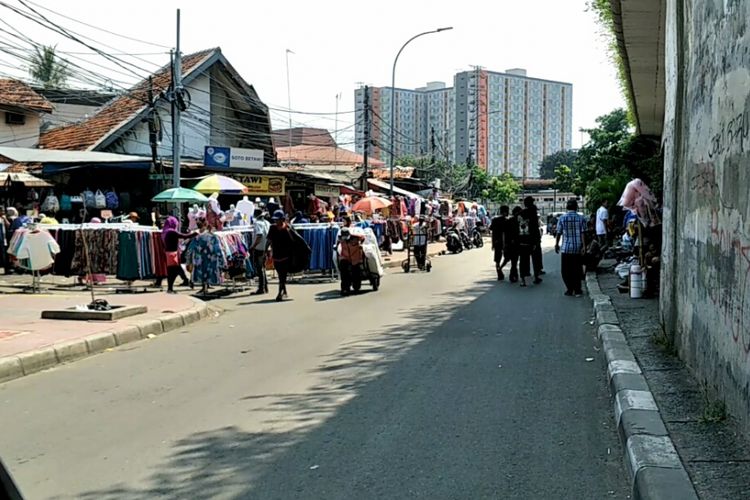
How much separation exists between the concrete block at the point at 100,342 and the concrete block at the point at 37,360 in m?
0.72

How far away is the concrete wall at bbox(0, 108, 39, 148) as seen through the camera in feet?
105

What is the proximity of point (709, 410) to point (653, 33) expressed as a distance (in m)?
9.96

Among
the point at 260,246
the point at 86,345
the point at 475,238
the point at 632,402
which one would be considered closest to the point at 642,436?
the point at 632,402

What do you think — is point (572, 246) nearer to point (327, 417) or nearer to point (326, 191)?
point (327, 417)

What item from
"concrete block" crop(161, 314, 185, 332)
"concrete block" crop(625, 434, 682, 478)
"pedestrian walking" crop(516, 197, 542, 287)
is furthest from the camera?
"pedestrian walking" crop(516, 197, 542, 287)

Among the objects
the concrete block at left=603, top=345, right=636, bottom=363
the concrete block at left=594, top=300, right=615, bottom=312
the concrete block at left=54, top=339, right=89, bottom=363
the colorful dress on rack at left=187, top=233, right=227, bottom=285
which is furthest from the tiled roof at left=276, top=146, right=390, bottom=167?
the concrete block at left=603, top=345, right=636, bottom=363

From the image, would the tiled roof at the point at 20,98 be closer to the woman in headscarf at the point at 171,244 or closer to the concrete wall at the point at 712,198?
the woman in headscarf at the point at 171,244

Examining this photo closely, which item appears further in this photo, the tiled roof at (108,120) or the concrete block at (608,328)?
the tiled roof at (108,120)

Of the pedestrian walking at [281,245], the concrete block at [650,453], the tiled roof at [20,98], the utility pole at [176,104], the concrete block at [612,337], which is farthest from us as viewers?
the tiled roof at [20,98]

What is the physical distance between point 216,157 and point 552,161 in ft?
292

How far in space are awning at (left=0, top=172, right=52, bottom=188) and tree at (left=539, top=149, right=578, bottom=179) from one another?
89471 mm

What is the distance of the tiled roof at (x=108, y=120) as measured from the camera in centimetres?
2897

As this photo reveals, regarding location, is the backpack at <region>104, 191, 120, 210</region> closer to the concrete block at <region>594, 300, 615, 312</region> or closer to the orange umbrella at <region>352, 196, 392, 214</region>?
the orange umbrella at <region>352, 196, 392, 214</region>

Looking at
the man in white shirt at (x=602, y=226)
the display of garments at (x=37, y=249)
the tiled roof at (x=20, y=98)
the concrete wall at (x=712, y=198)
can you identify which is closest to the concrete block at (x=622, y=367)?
the concrete wall at (x=712, y=198)
